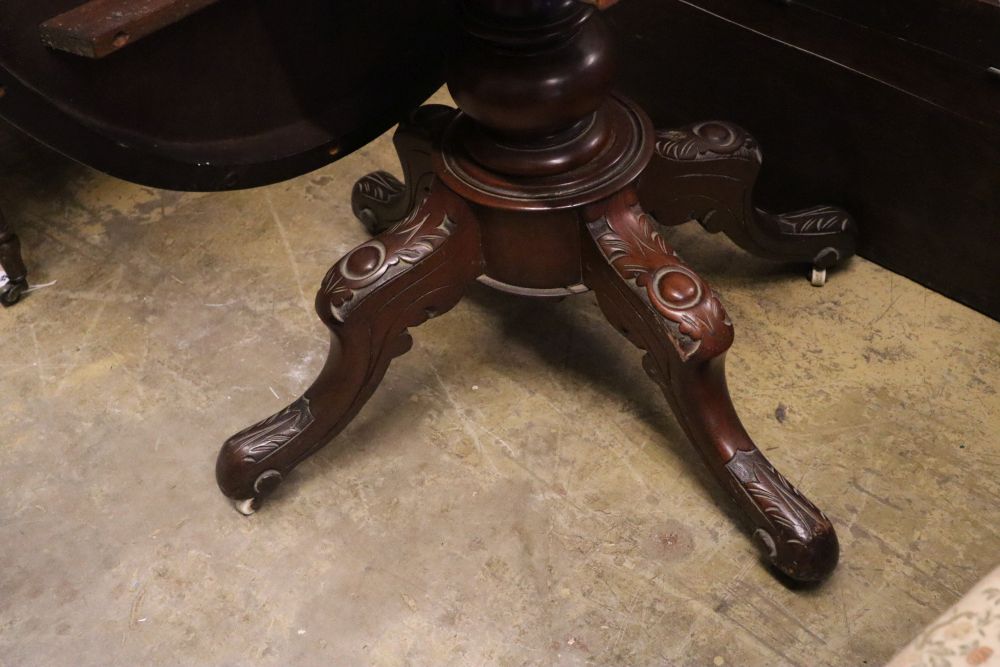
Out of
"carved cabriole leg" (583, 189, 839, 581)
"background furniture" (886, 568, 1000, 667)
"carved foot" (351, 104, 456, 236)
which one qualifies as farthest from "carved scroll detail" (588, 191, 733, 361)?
"background furniture" (886, 568, 1000, 667)

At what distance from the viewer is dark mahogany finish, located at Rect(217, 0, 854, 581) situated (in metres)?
1.34

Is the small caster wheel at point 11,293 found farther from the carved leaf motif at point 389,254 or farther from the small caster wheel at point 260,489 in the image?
the carved leaf motif at point 389,254

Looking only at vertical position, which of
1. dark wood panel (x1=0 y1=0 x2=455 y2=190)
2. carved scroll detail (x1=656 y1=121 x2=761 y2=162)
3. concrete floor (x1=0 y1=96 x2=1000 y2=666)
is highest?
dark wood panel (x1=0 y1=0 x2=455 y2=190)

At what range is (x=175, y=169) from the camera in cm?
133

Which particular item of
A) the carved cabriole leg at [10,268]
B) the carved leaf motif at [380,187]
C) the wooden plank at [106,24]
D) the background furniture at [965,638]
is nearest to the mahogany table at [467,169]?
the wooden plank at [106,24]

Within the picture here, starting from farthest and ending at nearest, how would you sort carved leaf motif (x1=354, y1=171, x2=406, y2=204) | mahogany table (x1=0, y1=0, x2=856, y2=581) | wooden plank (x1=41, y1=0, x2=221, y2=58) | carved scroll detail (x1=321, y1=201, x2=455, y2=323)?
carved leaf motif (x1=354, y1=171, x2=406, y2=204) → carved scroll detail (x1=321, y1=201, x2=455, y2=323) → mahogany table (x1=0, y1=0, x2=856, y2=581) → wooden plank (x1=41, y1=0, x2=221, y2=58)

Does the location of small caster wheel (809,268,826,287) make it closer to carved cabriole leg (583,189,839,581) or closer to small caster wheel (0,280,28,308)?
carved cabriole leg (583,189,839,581)

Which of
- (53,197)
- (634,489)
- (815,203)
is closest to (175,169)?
(634,489)

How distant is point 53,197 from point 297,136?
932 millimetres

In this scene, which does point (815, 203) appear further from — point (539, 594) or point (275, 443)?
point (275, 443)

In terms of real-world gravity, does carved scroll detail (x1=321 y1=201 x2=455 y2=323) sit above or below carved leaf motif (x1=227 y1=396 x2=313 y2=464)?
above

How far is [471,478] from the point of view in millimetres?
1607

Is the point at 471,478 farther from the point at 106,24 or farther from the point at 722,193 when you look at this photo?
the point at 106,24

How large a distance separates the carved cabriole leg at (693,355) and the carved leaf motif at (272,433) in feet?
1.47
